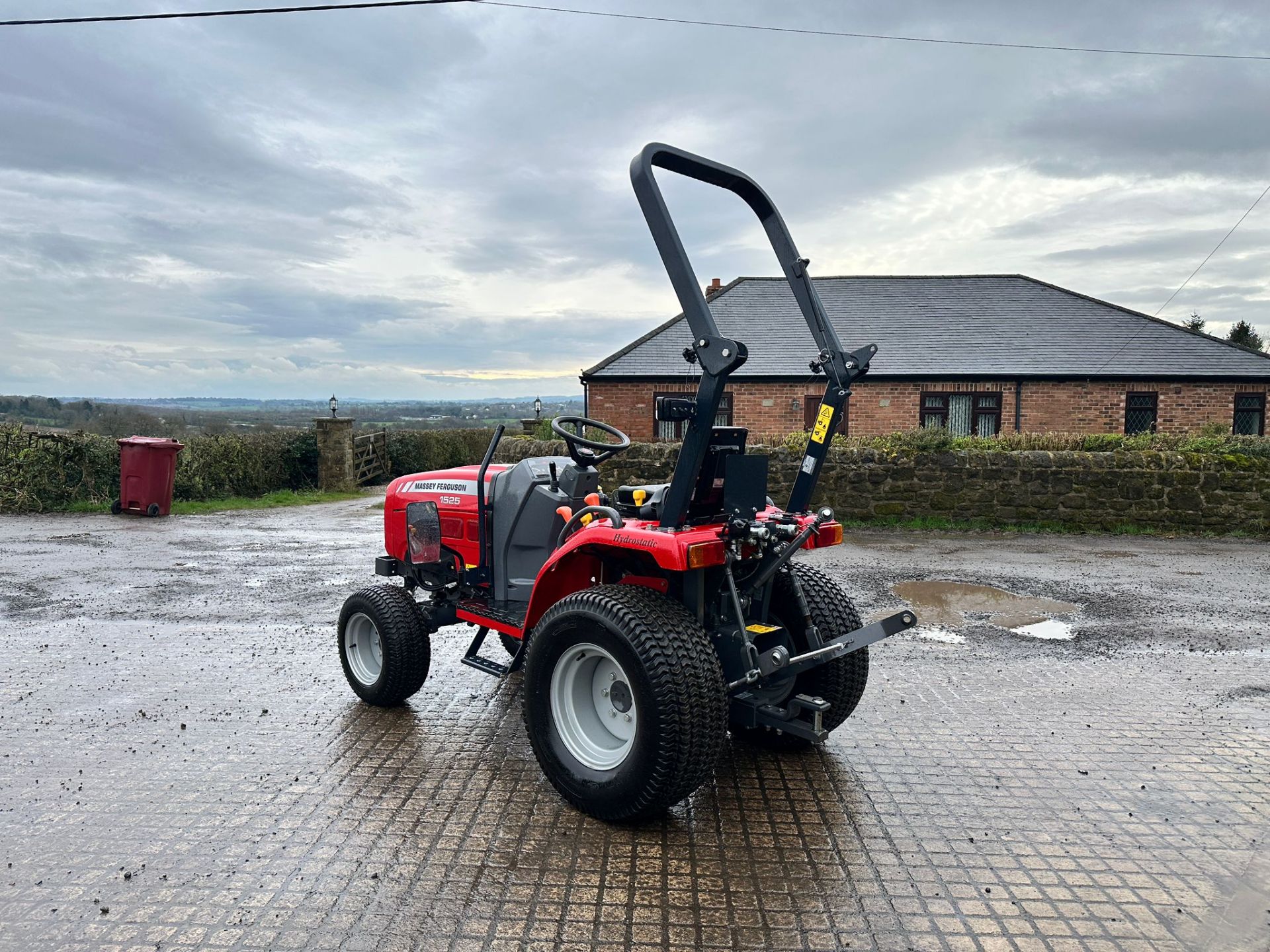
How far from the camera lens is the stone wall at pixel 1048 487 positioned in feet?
39.1

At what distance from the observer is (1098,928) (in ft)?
9.48

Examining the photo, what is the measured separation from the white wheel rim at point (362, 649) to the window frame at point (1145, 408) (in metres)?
17.9

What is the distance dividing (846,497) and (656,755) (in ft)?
32.8

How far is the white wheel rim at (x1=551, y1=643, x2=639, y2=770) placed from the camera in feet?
12.3

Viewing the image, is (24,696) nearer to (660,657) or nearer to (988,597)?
(660,657)

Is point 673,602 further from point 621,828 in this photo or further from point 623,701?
point 621,828

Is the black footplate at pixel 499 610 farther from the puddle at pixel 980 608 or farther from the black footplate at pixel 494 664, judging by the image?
the puddle at pixel 980 608

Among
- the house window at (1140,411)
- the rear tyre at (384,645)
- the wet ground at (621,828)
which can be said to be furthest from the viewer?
the house window at (1140,411)

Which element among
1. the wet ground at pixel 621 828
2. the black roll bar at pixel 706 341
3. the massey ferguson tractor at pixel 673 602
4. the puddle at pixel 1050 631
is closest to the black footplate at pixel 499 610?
the massey ferguson tractor at pixel 673 602

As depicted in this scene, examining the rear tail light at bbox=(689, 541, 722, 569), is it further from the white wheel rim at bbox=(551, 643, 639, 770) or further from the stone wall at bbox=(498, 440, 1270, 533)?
the stone wall at bbox=(498, 440, 1270, 533)

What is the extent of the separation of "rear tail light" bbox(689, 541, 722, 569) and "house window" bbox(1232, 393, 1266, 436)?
63.9ft

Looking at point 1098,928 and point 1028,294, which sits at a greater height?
point 1028,294

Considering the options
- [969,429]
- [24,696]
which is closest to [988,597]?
[24,696]

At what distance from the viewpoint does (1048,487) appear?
12.3m
